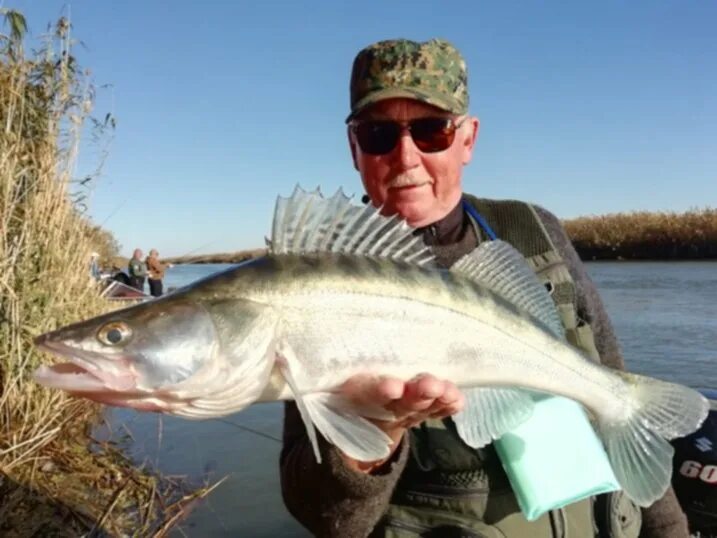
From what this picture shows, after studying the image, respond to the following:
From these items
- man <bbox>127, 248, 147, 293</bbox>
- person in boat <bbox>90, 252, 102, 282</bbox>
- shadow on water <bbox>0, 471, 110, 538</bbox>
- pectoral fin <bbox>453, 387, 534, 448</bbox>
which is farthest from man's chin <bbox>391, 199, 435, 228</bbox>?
man <bbox>127, 248, 147, 293</bbox>

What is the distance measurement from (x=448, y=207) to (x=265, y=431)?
15.7 feet

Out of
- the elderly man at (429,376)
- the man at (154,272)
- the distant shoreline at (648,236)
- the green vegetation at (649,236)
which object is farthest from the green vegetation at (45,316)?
the green vegetation at (649,236)

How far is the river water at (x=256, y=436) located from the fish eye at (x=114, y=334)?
3197mm

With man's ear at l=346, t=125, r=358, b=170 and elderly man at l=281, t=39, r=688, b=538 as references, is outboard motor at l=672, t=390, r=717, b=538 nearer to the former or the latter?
elderly man at l=281, t=39, r=688, b=538

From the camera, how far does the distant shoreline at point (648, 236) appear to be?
28891mm

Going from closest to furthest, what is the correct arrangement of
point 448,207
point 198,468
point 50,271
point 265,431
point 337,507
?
point 337,507 → point 448,207 → point 50,271 → point 198,468 → point 265,431

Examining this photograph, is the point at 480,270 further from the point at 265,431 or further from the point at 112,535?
the point at 265,431

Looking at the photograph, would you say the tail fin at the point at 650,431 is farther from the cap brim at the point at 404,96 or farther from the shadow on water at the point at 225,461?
the shadow on water at the point at 225,461

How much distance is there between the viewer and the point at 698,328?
11.4 metres

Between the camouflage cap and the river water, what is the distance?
337cm

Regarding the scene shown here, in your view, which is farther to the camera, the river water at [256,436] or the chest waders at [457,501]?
the river water at [256,436]

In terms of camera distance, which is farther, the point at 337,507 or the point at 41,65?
the point at 41,65

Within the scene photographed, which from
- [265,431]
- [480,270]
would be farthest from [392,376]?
[265,431]

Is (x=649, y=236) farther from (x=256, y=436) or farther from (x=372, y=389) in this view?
(x=372, y=389)
